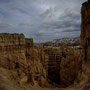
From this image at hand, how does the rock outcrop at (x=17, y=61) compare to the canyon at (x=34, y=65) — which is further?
the rock outcrop at (x=17, y=61)

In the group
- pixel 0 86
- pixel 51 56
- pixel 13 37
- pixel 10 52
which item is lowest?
Answer: pixel 51 56

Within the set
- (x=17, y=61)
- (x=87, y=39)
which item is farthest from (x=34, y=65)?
(x=87, y=39)

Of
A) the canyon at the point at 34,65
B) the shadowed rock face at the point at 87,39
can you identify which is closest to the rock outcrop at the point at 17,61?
the canyon at the point at 34,65

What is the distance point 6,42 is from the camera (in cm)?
1942

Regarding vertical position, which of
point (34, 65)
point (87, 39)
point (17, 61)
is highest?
point (87, 39)

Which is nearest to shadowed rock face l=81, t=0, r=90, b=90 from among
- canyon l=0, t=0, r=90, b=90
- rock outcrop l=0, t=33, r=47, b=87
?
canyon l=0, t=0, r=90, b=90

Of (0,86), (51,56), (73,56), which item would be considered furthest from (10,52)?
(51,56)

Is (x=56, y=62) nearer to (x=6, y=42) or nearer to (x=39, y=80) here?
(x=39, y=80)

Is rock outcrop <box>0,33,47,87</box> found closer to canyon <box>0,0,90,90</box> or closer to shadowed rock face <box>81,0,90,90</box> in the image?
canyon <box>0,0,90,90</box>

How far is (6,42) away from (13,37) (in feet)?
6.92

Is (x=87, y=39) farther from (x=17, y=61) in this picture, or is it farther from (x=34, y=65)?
(x=17, y=61)

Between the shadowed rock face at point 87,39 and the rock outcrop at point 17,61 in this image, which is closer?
the shadowed rock face at point 87,39

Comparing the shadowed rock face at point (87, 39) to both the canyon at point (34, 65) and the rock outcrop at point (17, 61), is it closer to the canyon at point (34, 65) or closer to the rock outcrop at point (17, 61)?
the canyon at point (34, 65)

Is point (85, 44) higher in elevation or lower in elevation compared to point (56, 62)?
higher
